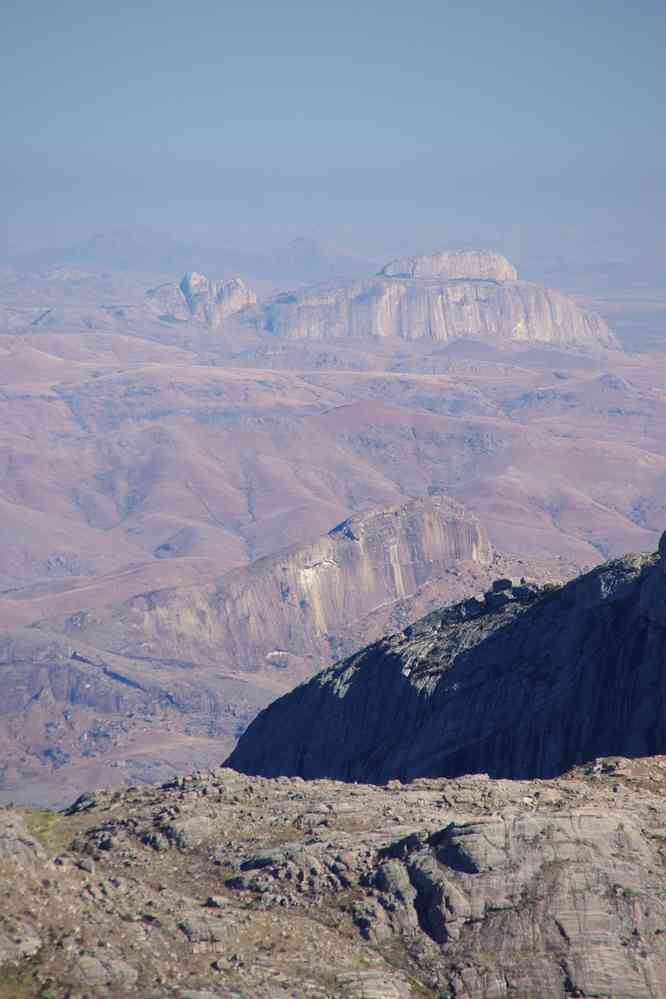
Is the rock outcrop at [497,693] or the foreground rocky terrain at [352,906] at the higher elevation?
the foreground rocky terrain at [352,906]

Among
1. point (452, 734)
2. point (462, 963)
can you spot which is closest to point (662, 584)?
point (452, 734)

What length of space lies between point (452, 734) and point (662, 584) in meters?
10.9

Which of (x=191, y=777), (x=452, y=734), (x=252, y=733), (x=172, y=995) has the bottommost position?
(x=252, y=733)

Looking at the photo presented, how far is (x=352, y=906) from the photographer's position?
3653 centimetres

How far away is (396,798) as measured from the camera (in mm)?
43875

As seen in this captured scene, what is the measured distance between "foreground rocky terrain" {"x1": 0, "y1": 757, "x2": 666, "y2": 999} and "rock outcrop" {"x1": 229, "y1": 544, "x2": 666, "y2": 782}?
17481 mm

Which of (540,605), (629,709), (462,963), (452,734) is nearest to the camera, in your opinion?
(462,963)

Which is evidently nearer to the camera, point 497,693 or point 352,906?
point 352,906

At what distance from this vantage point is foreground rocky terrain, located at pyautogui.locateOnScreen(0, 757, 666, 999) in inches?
1288

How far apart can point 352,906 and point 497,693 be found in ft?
98.3

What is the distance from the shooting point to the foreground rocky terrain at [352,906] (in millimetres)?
32719

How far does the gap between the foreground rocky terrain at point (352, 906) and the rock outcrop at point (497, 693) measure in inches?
688

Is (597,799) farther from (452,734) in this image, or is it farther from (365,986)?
(452,734)

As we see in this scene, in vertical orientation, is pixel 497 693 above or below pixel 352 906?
below
